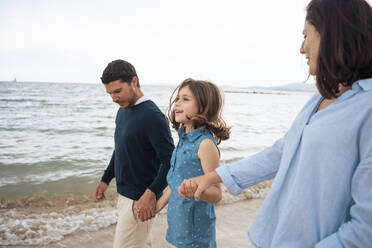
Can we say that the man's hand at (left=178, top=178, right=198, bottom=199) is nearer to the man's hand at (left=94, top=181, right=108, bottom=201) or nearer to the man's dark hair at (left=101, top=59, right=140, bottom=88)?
the man's dark hair at (left=101, top=59, right=140, bottom=88)

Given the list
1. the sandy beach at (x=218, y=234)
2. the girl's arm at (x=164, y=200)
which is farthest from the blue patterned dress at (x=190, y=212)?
the sandy beach at (x=218, y=234)

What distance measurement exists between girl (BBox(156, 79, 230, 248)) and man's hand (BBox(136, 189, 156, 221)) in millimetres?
361

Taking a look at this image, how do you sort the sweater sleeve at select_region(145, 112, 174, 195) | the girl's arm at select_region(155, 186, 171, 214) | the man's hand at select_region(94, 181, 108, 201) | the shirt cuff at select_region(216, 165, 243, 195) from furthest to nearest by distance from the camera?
the man's hand at select_region(94, 181, 108, 201), the sweater sleeve at select_region(145, 112, 174, 195), the girl's arm at select_region(155, 186, 171, 214), the shirt cuff at select_region(216, 165, 243, 195)

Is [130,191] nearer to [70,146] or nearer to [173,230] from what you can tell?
[173,230]

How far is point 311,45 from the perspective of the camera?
3.82 feet

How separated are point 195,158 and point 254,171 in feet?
2.02

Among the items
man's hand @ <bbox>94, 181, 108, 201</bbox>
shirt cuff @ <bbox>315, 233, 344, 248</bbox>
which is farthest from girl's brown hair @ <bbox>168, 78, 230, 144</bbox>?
man's hand @ <bbox>94, 181, 108, 201</bbox>

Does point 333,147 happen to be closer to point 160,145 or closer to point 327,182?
point 327,182

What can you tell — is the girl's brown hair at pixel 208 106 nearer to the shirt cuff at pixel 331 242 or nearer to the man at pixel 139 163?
the man at pixel 139 163

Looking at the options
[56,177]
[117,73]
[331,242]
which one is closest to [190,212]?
[331,242]

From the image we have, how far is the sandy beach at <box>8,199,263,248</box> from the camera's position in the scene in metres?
3.81

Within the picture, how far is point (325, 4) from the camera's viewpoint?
3.61 ft

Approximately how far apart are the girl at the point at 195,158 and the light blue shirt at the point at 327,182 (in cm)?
64

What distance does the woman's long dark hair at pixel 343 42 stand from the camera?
3.39ft
